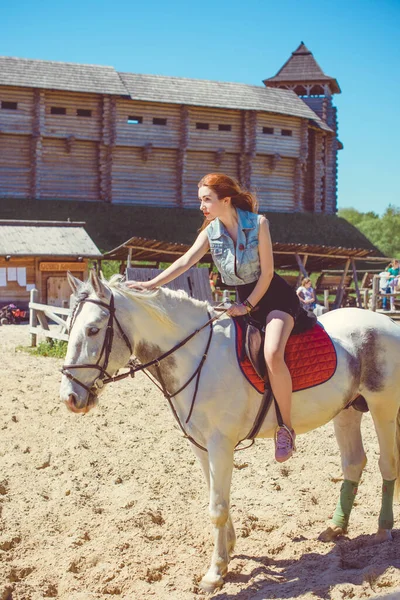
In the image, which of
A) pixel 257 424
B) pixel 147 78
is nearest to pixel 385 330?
pixel 257 424

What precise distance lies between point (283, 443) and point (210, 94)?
43.1 m

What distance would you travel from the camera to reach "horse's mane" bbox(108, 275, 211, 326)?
191 inches

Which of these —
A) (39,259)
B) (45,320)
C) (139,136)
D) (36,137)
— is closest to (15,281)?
(39,259)

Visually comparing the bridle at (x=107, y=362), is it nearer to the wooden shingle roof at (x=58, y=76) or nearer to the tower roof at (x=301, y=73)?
the wooden shingle roof at (x=58, y=76)

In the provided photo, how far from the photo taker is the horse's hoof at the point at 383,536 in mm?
5402

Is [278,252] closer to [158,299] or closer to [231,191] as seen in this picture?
[231,191]

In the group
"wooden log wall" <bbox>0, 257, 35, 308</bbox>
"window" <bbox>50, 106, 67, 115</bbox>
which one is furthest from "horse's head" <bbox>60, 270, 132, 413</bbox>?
"window" <bbox>50, 106, 67, 115</bbox>

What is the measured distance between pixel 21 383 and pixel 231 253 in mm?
6308

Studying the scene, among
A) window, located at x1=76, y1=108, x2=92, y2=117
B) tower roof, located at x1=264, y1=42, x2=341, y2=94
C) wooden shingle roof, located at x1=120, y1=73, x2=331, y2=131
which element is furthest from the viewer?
tower roof, located at x1=264, y1=42, x2=341, y2=94

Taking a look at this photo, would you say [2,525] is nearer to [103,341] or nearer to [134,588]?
[134,588]

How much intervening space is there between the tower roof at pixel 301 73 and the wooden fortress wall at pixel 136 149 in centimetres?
856

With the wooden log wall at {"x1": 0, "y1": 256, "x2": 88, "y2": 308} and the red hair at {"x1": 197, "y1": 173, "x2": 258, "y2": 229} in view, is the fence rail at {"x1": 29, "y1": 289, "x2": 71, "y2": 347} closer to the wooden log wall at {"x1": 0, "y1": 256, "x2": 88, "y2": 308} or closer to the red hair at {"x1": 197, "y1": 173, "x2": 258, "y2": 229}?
the wooden log wall at {"x1": 0, "y1": 256, "x2": 88, "y2": 308}

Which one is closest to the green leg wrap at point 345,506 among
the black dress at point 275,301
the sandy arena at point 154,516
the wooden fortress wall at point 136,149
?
the sandy arena at point 154,516

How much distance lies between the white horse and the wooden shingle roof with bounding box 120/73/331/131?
39924mm
